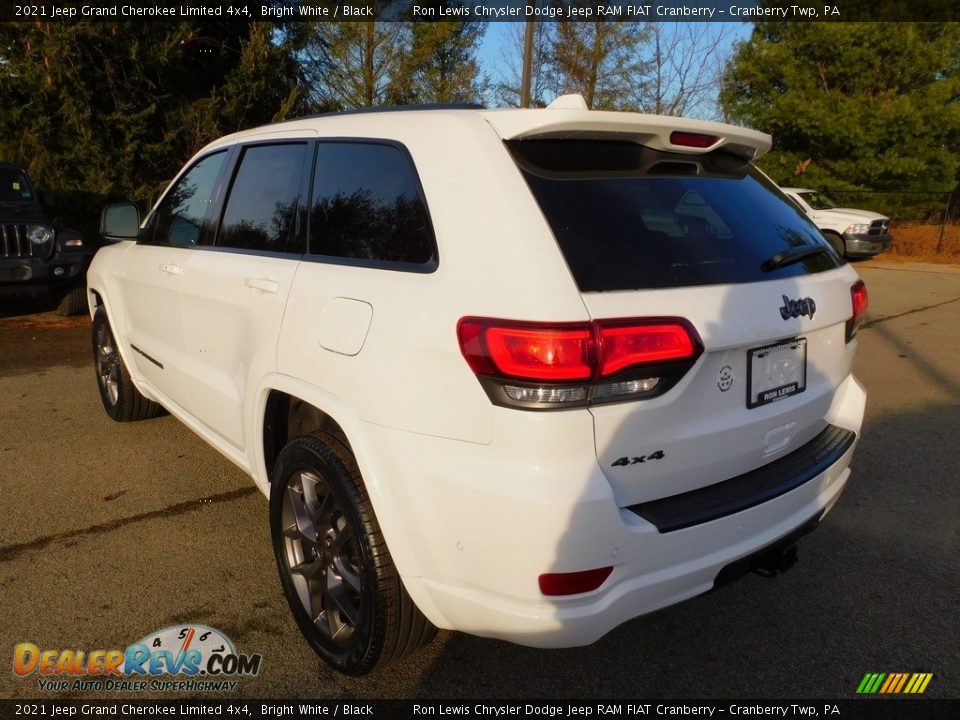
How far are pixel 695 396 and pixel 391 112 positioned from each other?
144 centimetres

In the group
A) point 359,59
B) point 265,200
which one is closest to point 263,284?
point 265,200

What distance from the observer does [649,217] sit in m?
2.24

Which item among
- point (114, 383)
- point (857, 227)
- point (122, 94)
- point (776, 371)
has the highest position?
point (122, 94)

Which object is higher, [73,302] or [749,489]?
[749,489]

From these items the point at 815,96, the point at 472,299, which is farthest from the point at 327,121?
→ the point at 815,96

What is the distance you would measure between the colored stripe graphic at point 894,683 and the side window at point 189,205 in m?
3.28

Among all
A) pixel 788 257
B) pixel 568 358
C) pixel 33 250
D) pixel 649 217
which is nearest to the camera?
pixel 568 358

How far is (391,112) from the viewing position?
102 inches

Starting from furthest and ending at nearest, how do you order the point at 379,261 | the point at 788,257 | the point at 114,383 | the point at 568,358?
the point at 114,383 → the point at 788,257 → the point at 379,261 → the point at 568,358

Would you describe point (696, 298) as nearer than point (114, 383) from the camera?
Yes

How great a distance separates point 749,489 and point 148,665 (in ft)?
6.90

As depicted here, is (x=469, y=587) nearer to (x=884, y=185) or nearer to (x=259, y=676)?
(x=259, y=676)

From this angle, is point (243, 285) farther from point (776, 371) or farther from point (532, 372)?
point (776, 371)

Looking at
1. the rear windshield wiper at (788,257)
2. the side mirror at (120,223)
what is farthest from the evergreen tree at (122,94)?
the rear windshield wiper at (788,257)
